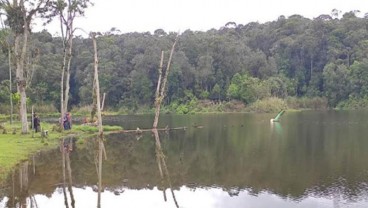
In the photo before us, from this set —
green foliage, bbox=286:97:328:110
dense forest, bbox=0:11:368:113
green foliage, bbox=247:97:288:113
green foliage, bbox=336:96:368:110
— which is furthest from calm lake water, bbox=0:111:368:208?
green foliage, bbox=336:96:368:110

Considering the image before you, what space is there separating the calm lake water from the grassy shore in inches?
26.9

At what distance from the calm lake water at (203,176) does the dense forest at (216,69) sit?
202 feet

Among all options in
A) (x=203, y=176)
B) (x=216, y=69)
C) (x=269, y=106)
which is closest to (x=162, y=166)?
(x=203, y=176)

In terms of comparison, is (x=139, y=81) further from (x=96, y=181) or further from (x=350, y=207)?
(x=350, y=207)

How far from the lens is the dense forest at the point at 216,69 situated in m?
90.8

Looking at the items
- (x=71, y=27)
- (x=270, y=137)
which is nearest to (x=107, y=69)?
A: (x=71, y=27)

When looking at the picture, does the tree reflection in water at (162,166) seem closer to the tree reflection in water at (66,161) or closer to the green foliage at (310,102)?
the tree reflection in water at (66,161)

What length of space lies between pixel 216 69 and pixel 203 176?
79.9m

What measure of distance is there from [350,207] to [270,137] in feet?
65.1

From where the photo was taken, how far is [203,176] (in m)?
18.9

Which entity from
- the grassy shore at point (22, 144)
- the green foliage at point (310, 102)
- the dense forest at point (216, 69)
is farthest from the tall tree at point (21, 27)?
the green foliage at point (310, 102)

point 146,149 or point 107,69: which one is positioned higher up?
point 107,69

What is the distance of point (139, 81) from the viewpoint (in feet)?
306

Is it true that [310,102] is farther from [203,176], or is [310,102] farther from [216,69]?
[203,176]
